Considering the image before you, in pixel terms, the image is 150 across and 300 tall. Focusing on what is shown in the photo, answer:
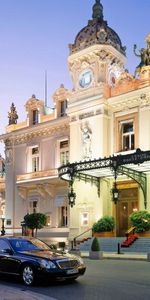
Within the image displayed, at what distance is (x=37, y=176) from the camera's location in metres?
37.0

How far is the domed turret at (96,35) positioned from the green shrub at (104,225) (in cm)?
1361

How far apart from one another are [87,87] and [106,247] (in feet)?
42.2

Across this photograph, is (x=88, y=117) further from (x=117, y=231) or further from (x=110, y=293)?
(x=110, y=293)

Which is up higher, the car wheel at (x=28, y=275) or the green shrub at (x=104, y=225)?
the green shrub at (x=104, y=225)

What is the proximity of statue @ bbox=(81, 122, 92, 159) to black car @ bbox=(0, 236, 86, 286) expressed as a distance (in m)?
19.4

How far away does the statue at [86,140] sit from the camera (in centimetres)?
3256

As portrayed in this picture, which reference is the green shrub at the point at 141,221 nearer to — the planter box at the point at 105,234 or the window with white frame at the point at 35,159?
the planter box at the point at 105,234

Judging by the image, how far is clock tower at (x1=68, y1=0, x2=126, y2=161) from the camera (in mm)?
32281

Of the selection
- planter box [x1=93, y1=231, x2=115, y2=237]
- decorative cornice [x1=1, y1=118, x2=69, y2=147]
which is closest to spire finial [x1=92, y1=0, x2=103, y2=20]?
decorative cornice [x1=1, y1=118, x2=69, y2=147]

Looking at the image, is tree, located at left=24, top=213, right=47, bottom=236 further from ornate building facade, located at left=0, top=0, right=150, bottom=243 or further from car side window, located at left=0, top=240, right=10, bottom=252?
car side window, located at left=0, top=240, right=10, bottom=252

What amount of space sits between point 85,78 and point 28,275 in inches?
959

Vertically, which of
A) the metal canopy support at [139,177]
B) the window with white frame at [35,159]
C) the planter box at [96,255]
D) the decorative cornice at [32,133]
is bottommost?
the planter box at [96,255]

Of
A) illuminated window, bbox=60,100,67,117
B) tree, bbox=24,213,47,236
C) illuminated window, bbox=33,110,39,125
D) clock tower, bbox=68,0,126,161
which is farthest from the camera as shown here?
illuminated window, bbox=33,110,39,125

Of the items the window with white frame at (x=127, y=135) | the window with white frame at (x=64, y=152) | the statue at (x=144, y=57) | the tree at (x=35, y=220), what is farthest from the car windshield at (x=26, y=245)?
the window with white frame at (x=64, y=152)
